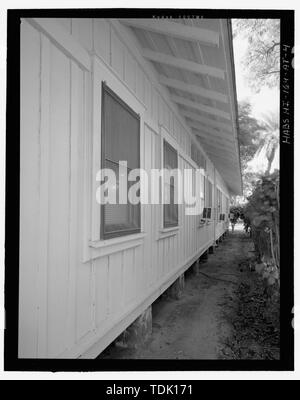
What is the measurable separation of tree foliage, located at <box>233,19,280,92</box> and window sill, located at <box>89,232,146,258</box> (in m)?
1.22

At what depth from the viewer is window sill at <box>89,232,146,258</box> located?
1693 mm

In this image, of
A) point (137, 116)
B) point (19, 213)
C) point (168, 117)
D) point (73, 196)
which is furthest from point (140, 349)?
point (168, 117)

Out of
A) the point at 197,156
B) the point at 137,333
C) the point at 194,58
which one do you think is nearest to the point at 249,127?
the point at 194,58

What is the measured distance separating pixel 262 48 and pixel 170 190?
7.99 ft

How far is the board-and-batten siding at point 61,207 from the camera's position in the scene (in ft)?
4.01

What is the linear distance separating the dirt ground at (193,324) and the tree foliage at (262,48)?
178cm

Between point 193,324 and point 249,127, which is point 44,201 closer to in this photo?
point 193,324

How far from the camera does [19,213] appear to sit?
116cm

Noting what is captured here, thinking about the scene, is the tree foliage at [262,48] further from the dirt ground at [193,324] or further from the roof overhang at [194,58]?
the dirt ground at [193,324]

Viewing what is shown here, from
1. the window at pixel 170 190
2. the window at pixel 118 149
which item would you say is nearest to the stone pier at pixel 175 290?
the window at pixel 170 190

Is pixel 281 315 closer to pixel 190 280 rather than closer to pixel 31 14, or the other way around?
pixel 31 14

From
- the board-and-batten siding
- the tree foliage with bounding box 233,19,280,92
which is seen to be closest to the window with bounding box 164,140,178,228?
the board-and-batten siding

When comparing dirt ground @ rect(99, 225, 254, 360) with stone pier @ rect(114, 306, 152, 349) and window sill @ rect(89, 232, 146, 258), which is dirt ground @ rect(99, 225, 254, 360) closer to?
stone pier @ rect(114, 306, 152, 349)
